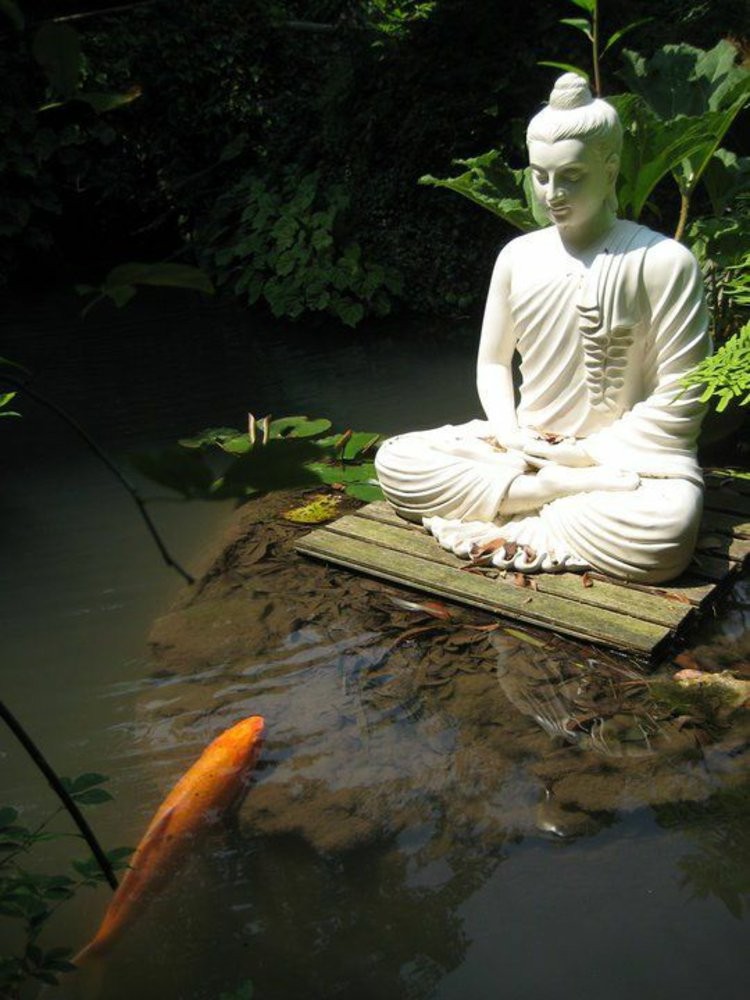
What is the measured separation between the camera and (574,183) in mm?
3514

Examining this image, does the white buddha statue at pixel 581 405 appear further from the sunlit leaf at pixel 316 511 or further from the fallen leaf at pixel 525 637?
the sunlit leaf at pixel 316 511

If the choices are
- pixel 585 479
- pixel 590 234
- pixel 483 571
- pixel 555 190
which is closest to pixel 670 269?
pixel 590 234

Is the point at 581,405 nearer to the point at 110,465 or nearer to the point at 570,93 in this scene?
the point at 570,93

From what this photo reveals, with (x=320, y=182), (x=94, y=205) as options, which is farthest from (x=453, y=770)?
(x=94, y=205)

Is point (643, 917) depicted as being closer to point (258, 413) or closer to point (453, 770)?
point (453, 770)

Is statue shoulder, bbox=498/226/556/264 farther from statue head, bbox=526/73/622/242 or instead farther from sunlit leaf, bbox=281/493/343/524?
sunlit leaf, bbox=281/493/343/524

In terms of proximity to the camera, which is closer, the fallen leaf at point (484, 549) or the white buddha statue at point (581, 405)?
the white buddha statue at point (581, 405)

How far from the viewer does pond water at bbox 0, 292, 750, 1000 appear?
2.28 m

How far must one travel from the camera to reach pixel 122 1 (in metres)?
0.84

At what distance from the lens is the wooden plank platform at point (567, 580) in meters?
3.23

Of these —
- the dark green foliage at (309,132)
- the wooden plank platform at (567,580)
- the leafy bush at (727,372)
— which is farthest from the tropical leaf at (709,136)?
the dark green foliage at (309,132)

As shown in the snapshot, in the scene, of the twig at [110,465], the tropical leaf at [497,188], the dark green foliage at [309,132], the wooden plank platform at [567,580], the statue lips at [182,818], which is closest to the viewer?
the twig at [110,465]

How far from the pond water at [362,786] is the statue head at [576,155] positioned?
Answer: 137 centimetres

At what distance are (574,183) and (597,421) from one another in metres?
0.82
